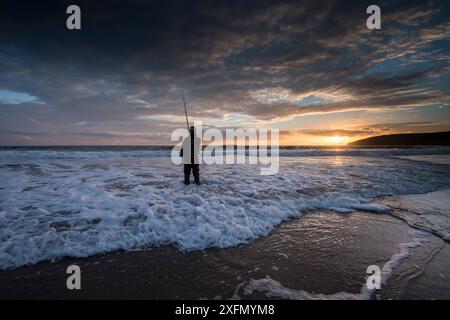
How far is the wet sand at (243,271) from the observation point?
2873 millimetres

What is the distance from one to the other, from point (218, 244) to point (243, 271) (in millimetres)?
942

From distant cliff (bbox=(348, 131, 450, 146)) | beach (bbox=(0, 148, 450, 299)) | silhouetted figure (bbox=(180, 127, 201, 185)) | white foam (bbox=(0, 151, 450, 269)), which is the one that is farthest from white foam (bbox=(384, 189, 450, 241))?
distant cliff (bbox=(348, 131, 450, 146))

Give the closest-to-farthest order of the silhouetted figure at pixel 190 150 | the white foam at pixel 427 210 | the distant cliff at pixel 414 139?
1. the white foam at pixel 427 210
2. the silhouetted figure at pixel 190 150
3. the distant cliff at pixel 414 139

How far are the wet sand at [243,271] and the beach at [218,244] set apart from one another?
0.02 meters

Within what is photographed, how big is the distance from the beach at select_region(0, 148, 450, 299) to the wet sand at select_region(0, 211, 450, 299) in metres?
0.02

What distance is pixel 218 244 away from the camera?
4.17 meters

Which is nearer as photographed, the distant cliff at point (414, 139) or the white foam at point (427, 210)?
the white foam at point (427, 210)

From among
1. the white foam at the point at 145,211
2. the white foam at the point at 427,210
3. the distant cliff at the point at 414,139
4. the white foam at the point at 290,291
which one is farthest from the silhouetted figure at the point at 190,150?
the distant cliff at the point at 414,139

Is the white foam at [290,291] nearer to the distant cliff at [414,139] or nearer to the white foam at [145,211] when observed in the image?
the white foam at [145,211]

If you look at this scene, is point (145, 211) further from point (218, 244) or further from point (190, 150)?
point (190, 150)
